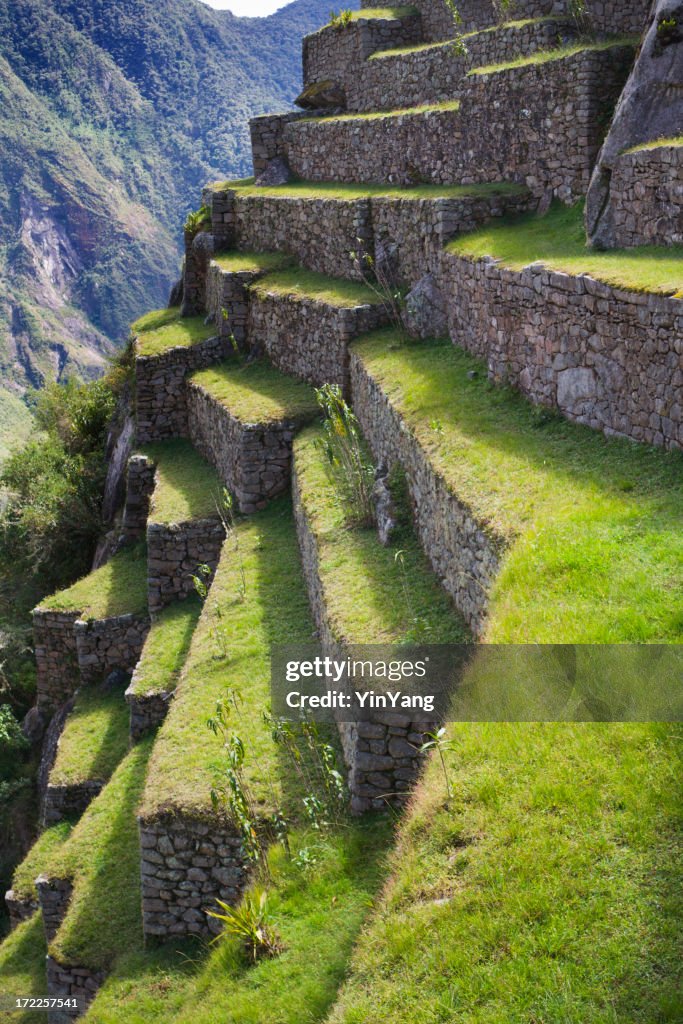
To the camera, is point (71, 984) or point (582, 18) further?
point (582, 18)

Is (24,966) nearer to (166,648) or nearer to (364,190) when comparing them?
(166,648)

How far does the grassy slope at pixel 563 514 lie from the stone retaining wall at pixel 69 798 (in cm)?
534

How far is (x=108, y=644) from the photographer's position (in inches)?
568

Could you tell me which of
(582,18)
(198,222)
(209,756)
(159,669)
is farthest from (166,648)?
(198,222)

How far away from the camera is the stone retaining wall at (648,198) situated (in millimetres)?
9242

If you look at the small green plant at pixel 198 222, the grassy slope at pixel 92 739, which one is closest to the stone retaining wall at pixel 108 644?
the grassy slope at pixel 92 739

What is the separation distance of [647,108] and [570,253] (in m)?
1.49

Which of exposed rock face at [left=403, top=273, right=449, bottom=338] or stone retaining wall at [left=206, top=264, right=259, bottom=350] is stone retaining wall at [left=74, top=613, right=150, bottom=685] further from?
exposed rock face at [left=403, top=273, right=449, bottom=338]

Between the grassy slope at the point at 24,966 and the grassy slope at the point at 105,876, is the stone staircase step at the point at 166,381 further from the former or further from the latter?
the grassy slope at the point at 24,966

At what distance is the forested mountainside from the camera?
5478 centimetres

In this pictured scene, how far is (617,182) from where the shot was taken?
10.1 metres

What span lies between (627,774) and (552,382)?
484 cm

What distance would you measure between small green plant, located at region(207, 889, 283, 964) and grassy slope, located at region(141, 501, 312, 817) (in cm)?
114

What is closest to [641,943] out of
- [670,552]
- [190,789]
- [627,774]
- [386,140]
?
[627,774]
